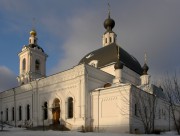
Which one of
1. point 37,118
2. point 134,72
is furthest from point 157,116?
point 37,118

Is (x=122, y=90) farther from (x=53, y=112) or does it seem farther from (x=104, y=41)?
(x=104, y=41)

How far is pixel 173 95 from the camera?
15984mm

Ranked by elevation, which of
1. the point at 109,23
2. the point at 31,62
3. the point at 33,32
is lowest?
the point at 31,62

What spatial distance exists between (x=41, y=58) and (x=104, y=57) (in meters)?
11.9

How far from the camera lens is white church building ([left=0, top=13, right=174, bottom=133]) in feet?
79.3

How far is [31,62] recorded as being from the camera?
125 feet

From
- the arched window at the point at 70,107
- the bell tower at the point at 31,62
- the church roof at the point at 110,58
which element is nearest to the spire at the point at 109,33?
the church roof at the point at 110,58

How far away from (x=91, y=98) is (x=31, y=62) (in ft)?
50.8

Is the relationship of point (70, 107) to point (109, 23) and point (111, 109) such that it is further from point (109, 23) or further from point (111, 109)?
point (109, 23)

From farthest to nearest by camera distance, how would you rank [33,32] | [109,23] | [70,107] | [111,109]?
[33,32], [109,23], [70,107], [111,109]

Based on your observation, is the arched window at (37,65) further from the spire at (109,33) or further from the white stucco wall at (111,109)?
the white stucco wall at (111,109)

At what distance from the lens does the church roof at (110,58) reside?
31.5 m

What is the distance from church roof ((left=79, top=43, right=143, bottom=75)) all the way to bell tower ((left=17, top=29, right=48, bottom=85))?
7.92 metres

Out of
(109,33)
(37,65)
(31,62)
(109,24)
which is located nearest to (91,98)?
(31,62)
